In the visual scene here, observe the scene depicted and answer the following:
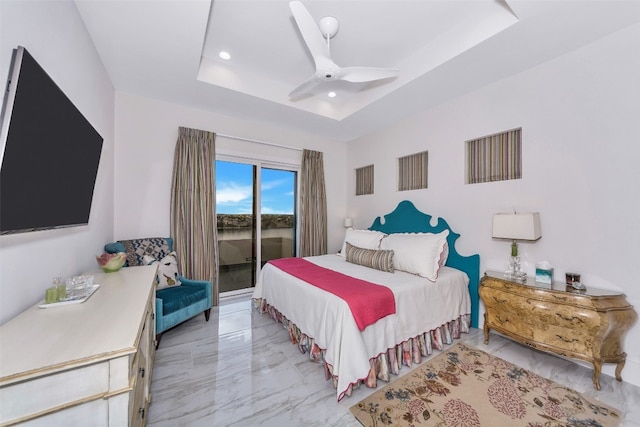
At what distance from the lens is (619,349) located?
1.96 metres

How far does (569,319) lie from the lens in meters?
1.97

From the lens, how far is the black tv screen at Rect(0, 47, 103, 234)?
993mm

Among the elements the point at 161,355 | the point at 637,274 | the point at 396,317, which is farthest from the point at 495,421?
the point at 161,355

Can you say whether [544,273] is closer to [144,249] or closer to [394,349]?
[394,349]

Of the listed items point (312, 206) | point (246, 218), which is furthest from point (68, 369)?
point (312, 206)

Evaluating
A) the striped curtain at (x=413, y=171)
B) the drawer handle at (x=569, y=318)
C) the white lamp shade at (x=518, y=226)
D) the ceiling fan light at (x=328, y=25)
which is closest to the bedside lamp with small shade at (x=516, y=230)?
the white lamp shade at (x=518, y=226)

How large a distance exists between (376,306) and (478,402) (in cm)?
94

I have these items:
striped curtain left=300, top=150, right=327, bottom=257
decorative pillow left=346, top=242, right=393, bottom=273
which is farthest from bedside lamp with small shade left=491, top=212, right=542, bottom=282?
striped curtain left=300, top=150, right=327, bottom=257

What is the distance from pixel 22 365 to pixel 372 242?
9.85ft

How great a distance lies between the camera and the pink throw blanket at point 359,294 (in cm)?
190

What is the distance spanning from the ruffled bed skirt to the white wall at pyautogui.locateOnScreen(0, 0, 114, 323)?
6.11 ft

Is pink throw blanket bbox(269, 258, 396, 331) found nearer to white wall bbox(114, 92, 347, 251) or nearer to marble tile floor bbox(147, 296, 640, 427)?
marble tile floor bbox(147, 296, 640, 427)

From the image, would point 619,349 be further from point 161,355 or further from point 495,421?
point 161,355

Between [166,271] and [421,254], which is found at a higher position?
[421,254]
